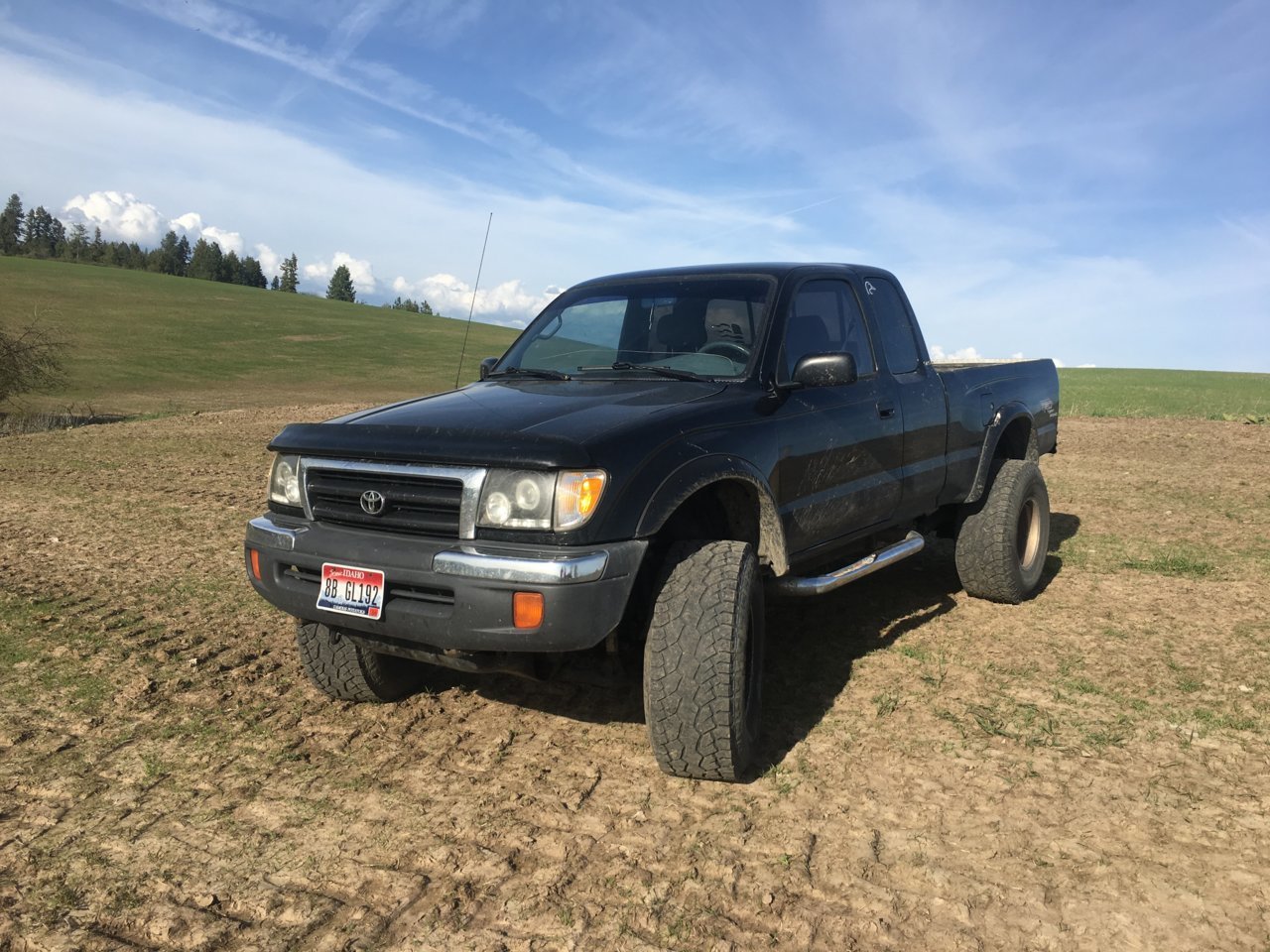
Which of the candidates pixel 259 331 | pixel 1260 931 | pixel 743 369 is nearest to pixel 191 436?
pixel 743 369

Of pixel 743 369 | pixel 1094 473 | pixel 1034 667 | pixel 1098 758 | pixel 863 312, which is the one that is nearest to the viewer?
pixel 1098 758

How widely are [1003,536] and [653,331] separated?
8.29 ft

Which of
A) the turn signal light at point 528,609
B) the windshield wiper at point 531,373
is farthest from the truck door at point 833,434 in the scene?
the turn signal light at point 528,609

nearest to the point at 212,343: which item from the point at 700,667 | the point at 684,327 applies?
the point at 684,327

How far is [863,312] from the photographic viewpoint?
4.85 metres

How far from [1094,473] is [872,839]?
9.77 meters

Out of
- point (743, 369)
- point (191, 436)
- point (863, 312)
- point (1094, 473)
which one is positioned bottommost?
point (191, 436)

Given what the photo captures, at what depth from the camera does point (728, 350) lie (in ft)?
13.4

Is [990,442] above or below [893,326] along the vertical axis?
below

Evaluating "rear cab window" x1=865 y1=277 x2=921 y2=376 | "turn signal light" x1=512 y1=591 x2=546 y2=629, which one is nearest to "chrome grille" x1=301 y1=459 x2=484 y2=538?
"turn signal light" x1=512 y1=591 x2=546 y2=629

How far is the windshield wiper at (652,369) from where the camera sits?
3.96 m

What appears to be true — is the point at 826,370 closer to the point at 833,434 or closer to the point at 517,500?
the point at 833,434

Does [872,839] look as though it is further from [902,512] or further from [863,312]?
[863,312]

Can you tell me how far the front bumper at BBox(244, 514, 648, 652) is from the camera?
292 cm
